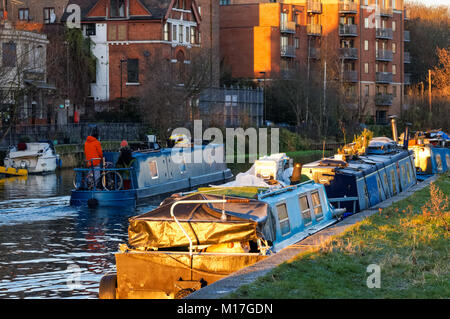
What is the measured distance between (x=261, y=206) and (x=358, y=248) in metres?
1.90

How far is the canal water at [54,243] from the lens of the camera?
1672 cm

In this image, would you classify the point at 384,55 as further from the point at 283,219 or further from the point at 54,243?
the point at 283,219

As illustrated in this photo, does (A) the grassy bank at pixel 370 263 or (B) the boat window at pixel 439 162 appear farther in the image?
(B) the boat window at pixel 439 162

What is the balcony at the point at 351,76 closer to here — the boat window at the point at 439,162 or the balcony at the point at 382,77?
the balcony at the point at 382,77

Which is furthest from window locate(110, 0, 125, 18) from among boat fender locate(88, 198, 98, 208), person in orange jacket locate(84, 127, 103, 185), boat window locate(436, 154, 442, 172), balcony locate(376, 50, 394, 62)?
boat fender locate(88, 198, 98, 208)

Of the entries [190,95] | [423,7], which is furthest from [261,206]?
[423,7]

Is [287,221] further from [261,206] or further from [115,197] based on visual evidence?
[115,197]

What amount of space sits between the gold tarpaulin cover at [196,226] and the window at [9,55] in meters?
36.5

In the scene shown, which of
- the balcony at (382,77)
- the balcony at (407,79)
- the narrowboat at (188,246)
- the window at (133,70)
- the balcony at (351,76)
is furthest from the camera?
the balcony at (407,79)

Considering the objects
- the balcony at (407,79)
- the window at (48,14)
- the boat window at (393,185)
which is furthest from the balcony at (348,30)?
the boat window at (393,185)

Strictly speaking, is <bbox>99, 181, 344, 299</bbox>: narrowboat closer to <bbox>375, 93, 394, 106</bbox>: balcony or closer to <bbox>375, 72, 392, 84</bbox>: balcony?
<bbox>375, 93, 394, 106</bbox>: balcony

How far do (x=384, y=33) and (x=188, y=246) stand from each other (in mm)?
92859

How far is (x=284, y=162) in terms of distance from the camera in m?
29.9

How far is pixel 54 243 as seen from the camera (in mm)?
22391
